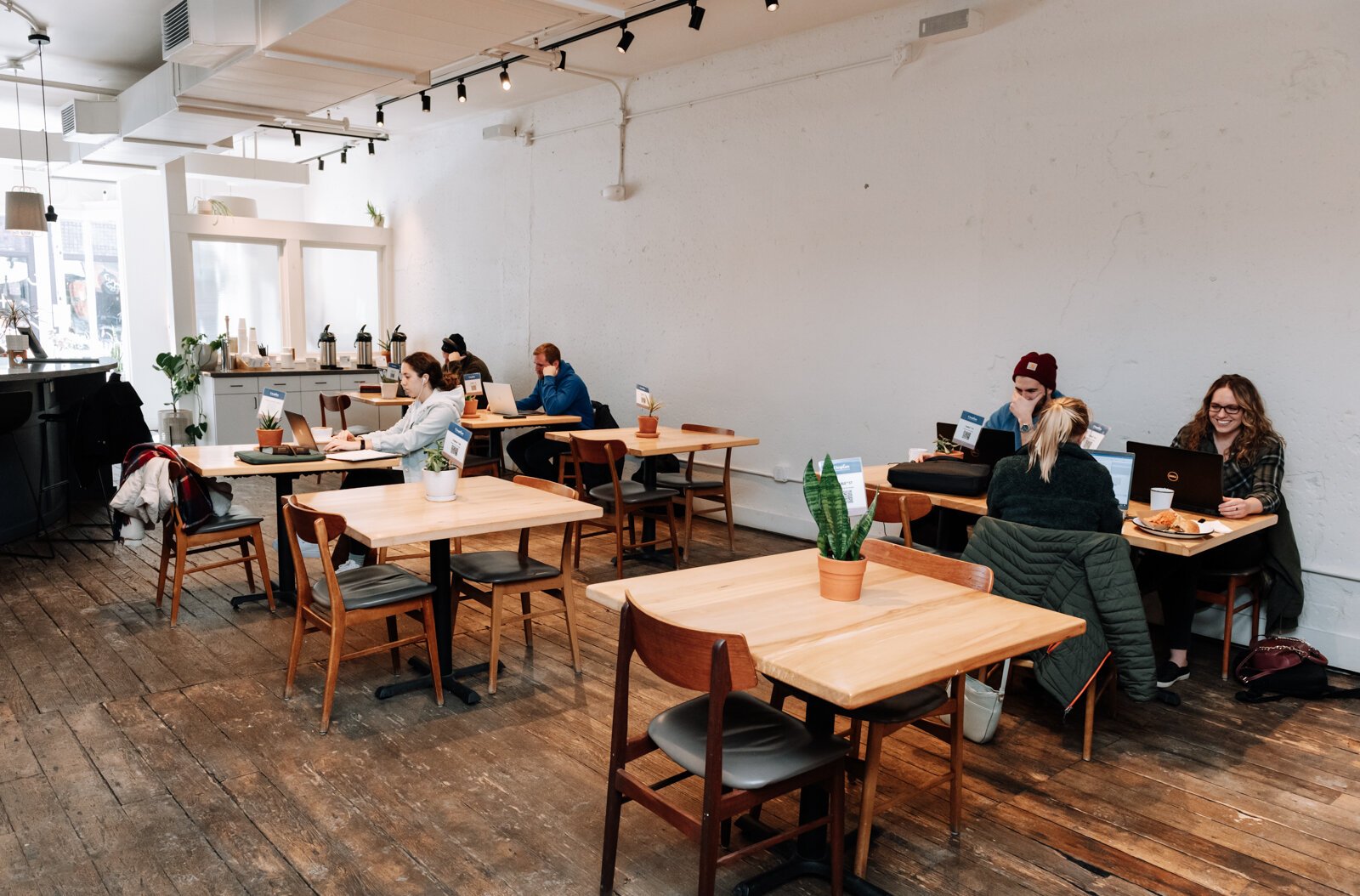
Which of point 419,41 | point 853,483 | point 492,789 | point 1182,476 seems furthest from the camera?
point 419,41

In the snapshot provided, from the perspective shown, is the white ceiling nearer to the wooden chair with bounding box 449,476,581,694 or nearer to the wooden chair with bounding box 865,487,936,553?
the wooden chair with bounding box 449,476,581,694

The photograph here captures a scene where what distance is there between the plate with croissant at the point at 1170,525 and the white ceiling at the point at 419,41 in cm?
359

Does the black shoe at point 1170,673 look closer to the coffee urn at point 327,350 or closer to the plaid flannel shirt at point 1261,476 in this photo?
the plaid flannel shirt at point 1261,476

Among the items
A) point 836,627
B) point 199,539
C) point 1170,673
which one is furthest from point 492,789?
point 1170,673

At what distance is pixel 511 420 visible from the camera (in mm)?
6738

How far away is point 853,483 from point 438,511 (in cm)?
175

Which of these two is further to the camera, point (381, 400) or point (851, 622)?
point (381, 400)

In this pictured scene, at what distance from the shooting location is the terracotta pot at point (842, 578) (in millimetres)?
2502

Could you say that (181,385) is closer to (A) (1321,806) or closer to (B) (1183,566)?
(B) (1183,566)

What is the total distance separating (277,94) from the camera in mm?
6445

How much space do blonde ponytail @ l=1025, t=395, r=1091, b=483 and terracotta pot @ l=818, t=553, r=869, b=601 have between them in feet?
3.85

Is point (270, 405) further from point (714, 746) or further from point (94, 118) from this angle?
point (94, 118)

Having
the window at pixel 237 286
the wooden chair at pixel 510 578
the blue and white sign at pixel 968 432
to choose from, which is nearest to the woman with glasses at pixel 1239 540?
the blue and white sign at pixel 968 432

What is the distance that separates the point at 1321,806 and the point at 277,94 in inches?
277
